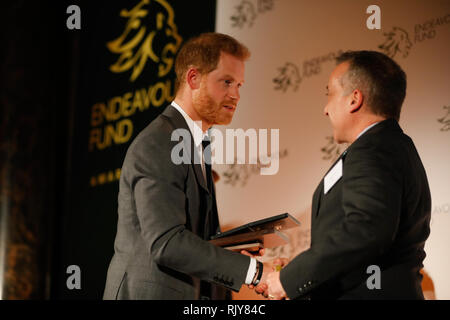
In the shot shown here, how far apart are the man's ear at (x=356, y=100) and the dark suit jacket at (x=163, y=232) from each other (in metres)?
0.62

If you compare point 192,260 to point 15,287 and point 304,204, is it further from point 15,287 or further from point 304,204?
point 15,287

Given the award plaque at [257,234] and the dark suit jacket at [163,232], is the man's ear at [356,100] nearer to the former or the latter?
the award plaque at [257,234]

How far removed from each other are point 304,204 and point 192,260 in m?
0.90

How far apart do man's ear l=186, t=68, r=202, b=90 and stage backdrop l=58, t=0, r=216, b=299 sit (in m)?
0.93

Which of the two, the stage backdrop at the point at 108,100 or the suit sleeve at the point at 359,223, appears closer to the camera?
the suit sleeve at the point at 359,223

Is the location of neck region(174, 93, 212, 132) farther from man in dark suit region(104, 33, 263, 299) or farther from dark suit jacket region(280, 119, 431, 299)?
dark suit jacket region(280, 119, 431, 299)

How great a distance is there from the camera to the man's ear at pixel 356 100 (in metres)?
1.72

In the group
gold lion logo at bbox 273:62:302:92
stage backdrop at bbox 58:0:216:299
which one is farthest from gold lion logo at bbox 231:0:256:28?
gold lion logo at bbox 273:62:302:92

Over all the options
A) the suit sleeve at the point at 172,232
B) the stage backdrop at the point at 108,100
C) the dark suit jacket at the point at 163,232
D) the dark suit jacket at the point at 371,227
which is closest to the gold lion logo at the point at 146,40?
the stage backdrop at the point at 108,100

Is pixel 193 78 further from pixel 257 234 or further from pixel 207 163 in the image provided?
pixel 257 234

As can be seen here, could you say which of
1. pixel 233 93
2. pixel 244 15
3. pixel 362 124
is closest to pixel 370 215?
pixel 362 124

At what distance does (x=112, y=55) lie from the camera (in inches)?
137
